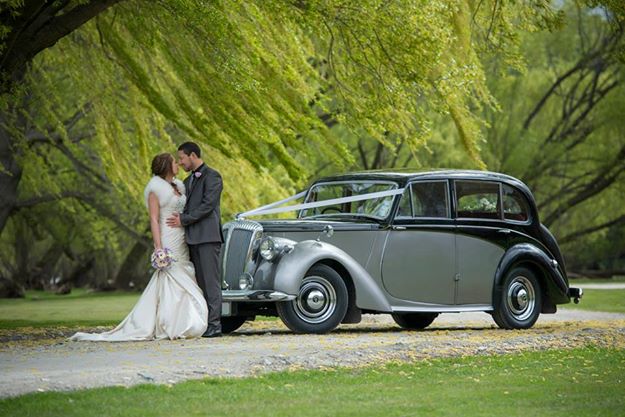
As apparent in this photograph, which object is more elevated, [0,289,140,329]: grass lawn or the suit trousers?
the suit trousers

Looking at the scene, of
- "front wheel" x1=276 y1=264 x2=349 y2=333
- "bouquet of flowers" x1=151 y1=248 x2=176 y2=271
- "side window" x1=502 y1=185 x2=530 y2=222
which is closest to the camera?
"bouquet of flowers" x1=151 y1=248 x2=176 y2=271

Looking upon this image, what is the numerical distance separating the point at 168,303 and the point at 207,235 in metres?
0.81

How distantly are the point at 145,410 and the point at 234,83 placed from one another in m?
7.76

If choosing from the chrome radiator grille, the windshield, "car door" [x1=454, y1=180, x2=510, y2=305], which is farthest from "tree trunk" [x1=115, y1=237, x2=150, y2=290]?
the chrome radiator grille

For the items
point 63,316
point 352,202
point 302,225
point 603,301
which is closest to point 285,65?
point 352,202

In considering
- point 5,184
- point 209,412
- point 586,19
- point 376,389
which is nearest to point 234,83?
point 376,389

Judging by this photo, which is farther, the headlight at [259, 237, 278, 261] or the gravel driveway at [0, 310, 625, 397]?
the headlight at [259, 237, 278, 261]

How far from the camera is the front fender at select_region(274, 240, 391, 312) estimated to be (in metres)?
13.5

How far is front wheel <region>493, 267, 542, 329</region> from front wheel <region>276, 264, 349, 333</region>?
2284mm

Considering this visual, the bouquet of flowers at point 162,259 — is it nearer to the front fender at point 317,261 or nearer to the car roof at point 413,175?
the front fender at point 317,261

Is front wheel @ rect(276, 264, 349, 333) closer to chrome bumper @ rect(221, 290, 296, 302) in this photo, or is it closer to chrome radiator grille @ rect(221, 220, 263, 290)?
chrome bumper @ rect(221, 290, 296, 302)

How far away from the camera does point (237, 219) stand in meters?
14.5

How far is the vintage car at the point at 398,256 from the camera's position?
13883 millimetres

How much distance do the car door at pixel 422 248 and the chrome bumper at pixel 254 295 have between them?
1.52 m
